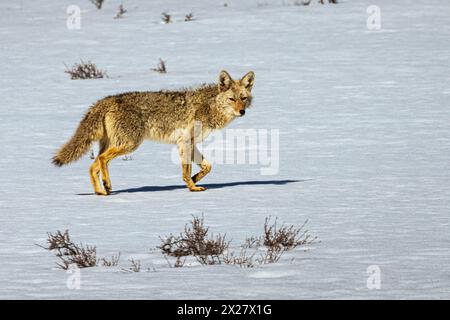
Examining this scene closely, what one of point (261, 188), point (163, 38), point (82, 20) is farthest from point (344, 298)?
point (82, 20)

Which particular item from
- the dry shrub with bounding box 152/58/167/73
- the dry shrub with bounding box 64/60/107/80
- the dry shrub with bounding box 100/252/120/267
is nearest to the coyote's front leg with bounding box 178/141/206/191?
the dry shrub with bounding box 100/252/120/267

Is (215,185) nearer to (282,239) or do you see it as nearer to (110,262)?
(282,239)

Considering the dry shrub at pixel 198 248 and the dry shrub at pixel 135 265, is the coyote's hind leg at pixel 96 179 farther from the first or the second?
the dry shrub at pixel 135 265

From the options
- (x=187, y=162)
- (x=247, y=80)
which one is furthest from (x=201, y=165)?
(x=247, y=80)

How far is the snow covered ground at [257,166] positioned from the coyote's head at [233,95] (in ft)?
3.07

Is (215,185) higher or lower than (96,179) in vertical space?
lower

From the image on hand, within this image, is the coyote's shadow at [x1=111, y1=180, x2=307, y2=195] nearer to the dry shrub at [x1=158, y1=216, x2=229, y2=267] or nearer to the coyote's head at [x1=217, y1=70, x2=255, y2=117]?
the coyote's head at [x1=217, y1=70, x2=255, y2=117]

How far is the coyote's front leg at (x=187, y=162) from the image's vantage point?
37.1ft

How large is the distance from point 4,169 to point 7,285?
6928 mm

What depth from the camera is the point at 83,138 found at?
1108 centimetres

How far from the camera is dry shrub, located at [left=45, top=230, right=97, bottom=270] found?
714 cm

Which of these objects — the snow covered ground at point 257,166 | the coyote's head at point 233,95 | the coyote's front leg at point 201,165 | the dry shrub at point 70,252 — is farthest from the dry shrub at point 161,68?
the dry shrub at point 70,252

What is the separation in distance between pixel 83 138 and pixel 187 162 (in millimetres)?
1212
